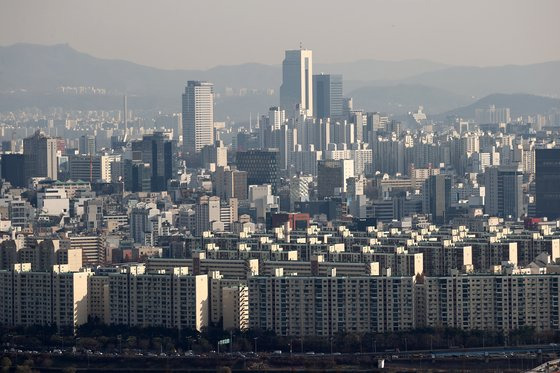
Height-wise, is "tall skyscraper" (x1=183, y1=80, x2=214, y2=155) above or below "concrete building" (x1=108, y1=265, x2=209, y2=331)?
above

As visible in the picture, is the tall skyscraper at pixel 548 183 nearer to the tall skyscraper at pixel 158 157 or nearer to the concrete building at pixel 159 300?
the tall skyscraper at pixel 158 157

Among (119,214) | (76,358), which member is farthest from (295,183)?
(76,358)

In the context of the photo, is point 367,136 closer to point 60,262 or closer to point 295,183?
point 295,183

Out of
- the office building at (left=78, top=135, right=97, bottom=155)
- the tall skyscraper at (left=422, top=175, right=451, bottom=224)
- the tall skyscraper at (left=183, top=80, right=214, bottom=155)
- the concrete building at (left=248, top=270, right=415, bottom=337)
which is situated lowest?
the concrete building at (left=248, top=270, right=415, bottom=337)

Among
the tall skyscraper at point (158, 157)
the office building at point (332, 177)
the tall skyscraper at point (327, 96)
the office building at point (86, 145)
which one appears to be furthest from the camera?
the tall skyscraper at point (327, 96)

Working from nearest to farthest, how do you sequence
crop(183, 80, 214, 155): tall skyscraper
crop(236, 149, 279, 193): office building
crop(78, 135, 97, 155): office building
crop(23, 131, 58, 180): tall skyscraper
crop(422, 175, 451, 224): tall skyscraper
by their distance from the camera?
1. crop(422, 175, 451, 224): tall skyscraper
2. crop(236, 149, 279, 193): office building
3. crop(23, 131, 58, 180): tall skyscraper
4. crop(78, 135, 97, 155): office building
5. crop(183, 80, 214, 155): tall skyscraper

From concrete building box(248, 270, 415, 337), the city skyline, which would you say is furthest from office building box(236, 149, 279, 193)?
concrete building box(248, 270, 415, 337)

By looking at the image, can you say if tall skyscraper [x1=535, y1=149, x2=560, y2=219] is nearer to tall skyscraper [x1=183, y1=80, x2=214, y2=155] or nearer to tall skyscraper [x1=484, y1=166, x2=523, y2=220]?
tall skyscraper [x1=484, y1=166, x2=523, y2=220]

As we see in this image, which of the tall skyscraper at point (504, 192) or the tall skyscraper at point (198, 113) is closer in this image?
the tall skyscraper at point (504, 192)

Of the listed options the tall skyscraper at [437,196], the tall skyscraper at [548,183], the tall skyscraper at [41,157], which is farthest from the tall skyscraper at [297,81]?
the tall skyscraper at [548,183]
